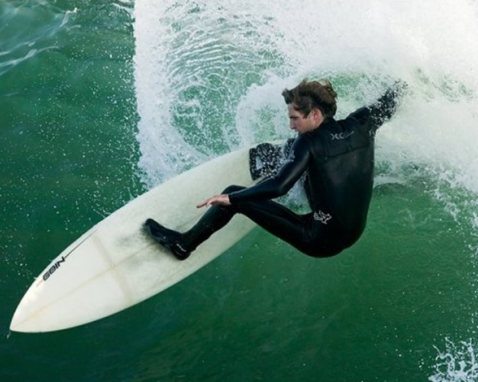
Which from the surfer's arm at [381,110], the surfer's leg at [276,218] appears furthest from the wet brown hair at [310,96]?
the surfer's leg at [276,218]

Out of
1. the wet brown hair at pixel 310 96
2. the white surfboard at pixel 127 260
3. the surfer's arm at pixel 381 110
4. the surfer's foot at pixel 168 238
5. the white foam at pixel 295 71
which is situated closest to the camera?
the wet brown hair at pixel 310 96

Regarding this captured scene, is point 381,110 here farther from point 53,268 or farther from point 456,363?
point 53,268

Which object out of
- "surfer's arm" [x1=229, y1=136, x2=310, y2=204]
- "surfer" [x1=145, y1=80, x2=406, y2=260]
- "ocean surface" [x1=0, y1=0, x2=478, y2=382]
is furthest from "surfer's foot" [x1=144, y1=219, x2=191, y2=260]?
"surfer's arm" [x1=229, y1=136, x2=310, y2=204]

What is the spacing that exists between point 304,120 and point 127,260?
191 centimetres

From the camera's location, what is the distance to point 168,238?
5.88 m

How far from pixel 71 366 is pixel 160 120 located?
280 cm

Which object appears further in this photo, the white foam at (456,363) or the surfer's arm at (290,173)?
the white foam at (456,363)

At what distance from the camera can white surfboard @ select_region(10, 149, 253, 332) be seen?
5711 millimetres

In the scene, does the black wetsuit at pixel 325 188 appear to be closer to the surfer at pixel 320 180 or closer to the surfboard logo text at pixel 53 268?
the surfer at pixel 320 180

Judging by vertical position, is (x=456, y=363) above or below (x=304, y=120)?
below

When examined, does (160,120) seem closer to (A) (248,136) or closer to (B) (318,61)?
(A) (248,136)

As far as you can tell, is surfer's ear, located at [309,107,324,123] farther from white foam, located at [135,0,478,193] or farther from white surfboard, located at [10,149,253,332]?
white foam, located at [135,0,478,193]

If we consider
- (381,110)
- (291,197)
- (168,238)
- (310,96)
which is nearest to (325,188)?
(310,96)

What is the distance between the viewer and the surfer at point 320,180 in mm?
4914
